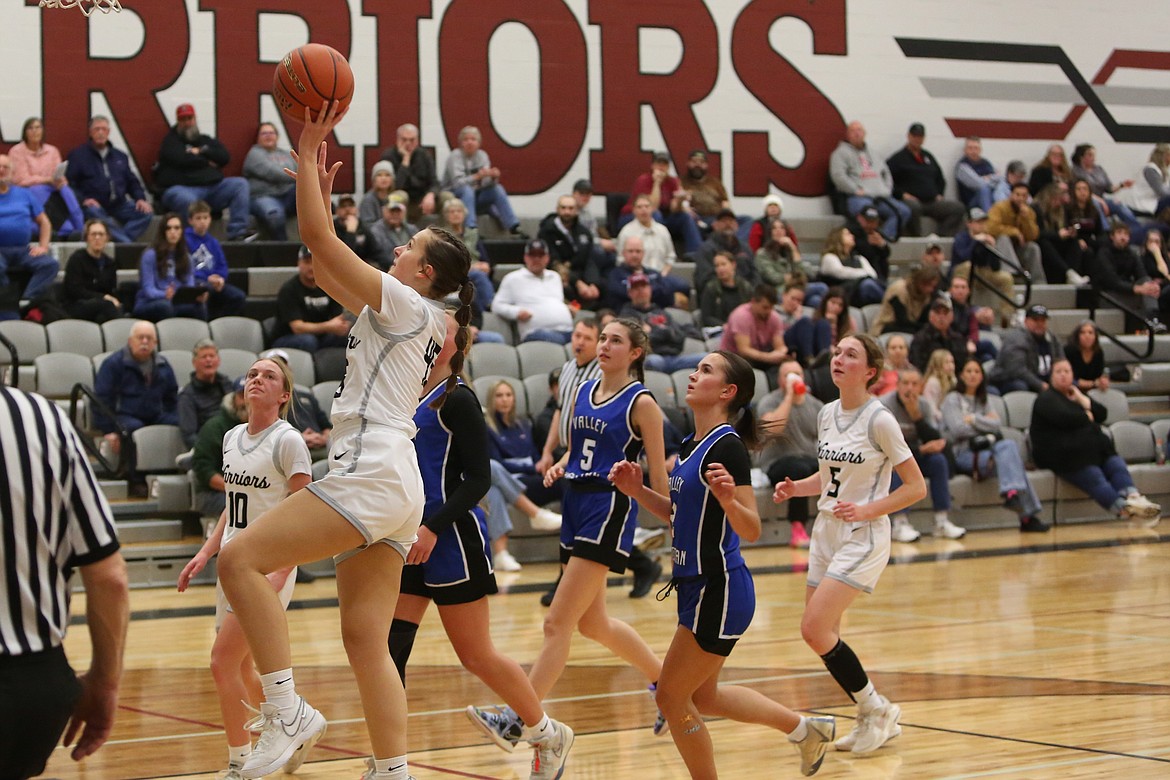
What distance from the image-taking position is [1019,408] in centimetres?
1355

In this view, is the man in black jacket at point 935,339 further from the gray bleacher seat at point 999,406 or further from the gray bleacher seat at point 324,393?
the gray bleacher seat at point 324,393

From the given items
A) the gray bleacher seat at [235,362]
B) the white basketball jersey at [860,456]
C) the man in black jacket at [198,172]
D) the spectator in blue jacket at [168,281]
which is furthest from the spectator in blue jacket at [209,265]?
the white basketball jersey at [860,456]

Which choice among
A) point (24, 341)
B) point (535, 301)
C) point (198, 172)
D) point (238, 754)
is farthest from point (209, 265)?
point (238, 754)

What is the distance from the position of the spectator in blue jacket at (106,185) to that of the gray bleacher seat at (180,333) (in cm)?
174

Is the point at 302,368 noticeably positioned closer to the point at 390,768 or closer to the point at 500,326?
the point at 500,326

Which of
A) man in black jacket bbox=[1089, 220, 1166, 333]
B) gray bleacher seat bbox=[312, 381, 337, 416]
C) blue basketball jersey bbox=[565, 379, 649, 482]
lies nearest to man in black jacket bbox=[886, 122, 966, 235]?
man in black jacket bbox=[1089, 220, 1166, 333]

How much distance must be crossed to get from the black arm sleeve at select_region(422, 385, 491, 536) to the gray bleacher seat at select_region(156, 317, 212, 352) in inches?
277

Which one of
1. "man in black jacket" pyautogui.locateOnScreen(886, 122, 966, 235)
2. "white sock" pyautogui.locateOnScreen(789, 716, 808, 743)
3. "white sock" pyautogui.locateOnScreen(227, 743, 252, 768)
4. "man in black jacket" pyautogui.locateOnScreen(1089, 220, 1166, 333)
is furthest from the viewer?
"man in black jacket" pyautogui.locateOnScreen(886, 122, 966, 235)

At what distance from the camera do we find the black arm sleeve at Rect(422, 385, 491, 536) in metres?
4.52

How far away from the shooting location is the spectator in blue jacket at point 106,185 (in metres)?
12.7

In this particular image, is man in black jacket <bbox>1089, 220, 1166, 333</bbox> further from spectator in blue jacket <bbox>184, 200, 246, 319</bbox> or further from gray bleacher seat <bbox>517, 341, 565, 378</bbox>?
spectator in blue jacket <bbox>184, 200, 246, 319</bbox>

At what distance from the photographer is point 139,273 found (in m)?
11.9

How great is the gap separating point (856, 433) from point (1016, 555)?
243 inches

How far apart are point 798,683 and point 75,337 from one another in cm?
698
